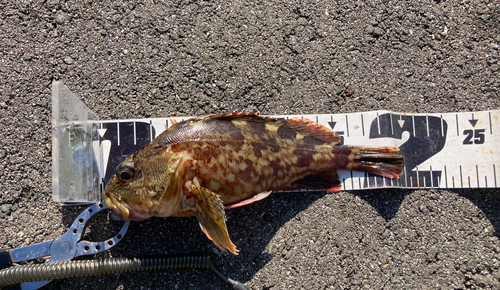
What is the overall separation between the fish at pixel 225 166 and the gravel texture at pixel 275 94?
35 centimetres

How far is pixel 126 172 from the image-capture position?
315 centimetres

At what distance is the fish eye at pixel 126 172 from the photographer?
3.14 meters

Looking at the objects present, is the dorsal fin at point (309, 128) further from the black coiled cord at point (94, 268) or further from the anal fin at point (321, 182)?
the black coiled cord at point (94, 268)

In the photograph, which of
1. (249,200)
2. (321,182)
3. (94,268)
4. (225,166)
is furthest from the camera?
(321,182)

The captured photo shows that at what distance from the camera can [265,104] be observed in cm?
400

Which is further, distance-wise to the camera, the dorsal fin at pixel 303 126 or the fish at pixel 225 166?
the dorsal fin at pixel 303 126

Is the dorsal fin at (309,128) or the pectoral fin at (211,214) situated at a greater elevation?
the dorsal fin at (309,128)

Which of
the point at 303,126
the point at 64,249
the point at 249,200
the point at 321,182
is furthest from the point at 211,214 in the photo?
the point at 64,249

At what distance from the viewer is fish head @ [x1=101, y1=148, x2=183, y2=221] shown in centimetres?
309

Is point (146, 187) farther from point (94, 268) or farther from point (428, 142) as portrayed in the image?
point (428, 142)

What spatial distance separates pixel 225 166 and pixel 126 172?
1.00 meters

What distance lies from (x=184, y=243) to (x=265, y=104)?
1961mm

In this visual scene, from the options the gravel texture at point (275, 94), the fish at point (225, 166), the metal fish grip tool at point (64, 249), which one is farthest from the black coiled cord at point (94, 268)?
the fish at point (225, 166)

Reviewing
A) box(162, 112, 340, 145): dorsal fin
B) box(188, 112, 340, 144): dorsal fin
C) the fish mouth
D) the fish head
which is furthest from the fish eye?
box(188, 112, 340, 144): dorsal fin
